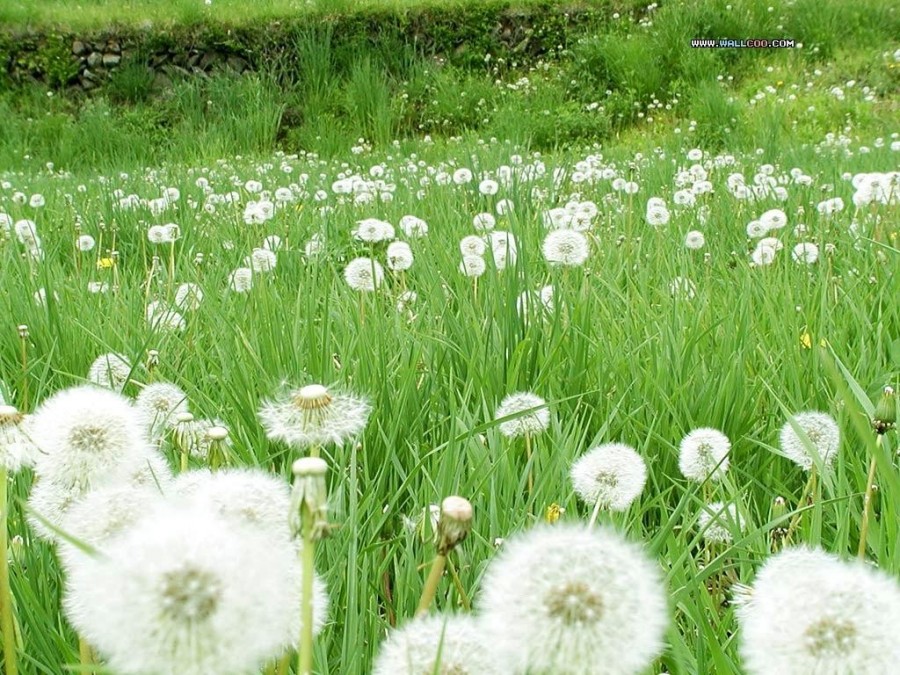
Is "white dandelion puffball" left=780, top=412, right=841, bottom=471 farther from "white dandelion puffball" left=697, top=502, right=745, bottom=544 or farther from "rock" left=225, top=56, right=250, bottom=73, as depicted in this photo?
"rock" left=225, top=56, right=250, bottom=73

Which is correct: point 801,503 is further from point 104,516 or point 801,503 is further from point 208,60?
point 208,60

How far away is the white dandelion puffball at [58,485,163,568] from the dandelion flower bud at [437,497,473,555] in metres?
0.25

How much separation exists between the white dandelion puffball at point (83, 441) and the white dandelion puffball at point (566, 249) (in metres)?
1.66

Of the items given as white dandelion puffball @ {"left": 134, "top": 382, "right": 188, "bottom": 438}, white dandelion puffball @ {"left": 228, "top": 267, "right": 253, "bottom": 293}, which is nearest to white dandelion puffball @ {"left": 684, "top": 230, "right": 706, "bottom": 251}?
white dandelion puffball @ {"left": 228, "top": 267, "right": 253, "bottom": 293}

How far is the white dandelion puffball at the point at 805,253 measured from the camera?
2940mm

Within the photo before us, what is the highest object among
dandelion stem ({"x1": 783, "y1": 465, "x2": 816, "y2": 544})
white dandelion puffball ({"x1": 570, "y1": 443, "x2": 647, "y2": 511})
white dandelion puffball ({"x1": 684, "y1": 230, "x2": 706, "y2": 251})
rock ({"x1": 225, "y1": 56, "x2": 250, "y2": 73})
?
white dandelion puffball ({"x1": 570, "y1": 443, "x2": 647, "y2": 511})

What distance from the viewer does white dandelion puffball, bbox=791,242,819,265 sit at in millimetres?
2940

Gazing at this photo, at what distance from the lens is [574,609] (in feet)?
2.00

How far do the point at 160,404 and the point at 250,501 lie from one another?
843 mm

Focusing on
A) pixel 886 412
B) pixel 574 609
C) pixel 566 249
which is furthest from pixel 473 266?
pixel 574 609

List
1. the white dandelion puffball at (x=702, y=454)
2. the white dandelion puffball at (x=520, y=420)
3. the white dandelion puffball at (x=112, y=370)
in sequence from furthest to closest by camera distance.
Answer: the white dandelion puffball at (x=112, y=370)
the white dandelion puffball at (x=520, y=420)
the white dandelion puffball at (x=702, y=454)

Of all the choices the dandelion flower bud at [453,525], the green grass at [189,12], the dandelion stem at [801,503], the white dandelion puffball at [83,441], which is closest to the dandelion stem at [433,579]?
the dandelion flower bud at [453,525]

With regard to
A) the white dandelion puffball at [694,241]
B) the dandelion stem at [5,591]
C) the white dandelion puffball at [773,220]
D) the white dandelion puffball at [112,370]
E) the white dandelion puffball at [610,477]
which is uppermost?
the dandelion stem at [5,591]

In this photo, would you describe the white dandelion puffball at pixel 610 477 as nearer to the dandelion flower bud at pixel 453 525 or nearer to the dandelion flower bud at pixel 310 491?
the dandelion flower bud at pixel 453 525
